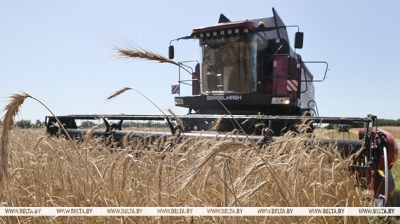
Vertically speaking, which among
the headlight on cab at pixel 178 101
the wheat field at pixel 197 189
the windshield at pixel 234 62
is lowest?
the wheat field at pixel 197 189

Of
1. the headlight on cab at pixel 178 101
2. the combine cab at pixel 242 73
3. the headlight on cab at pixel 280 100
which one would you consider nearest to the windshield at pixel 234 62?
the combine cab at pixel 242 73

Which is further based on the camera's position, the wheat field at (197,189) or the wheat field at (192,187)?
the wheat field at (197,189)

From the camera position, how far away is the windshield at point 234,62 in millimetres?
6270

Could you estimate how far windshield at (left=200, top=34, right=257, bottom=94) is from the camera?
20.6 feet

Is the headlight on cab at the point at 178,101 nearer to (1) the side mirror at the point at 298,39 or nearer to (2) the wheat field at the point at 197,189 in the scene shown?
(1) the side mirror at the point at 298,39

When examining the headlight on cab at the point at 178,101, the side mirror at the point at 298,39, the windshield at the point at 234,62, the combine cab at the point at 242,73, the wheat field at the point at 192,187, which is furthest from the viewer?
the headlight on cab at the point at 178,101

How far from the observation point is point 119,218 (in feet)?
5.58

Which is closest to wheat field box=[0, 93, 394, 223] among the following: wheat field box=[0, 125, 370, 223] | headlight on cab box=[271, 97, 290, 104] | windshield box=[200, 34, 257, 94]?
wheat field box=[0, 125, 370, 223]

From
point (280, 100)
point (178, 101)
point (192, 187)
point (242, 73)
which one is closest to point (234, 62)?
point (242, 73)

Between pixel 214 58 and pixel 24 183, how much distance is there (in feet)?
15.9

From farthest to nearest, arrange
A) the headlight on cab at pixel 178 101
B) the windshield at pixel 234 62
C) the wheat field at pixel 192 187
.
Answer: the headlight on cab at pixel 178 101, the windshield at pixel 234 62, the wheat field at pixel 192 187

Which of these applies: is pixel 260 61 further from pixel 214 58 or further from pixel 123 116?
pixel 123 116

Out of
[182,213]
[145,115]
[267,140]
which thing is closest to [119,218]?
[182,213]

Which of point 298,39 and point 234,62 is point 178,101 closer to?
point 234,62
